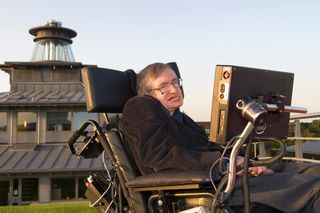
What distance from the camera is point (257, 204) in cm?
208

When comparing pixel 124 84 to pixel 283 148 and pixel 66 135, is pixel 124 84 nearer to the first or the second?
pixel 283 148

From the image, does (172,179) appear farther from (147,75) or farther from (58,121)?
(58,121)

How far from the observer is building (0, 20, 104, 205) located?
18125mm

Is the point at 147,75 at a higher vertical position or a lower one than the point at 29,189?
higher

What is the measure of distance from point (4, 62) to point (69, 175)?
7.99 meters

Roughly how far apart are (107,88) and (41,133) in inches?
693

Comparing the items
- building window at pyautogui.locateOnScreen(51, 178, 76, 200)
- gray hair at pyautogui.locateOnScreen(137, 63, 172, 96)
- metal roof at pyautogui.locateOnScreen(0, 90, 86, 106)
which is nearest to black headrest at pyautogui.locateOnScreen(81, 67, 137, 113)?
gray hair at pyautogui.locateOnScreen(137, 63, 172, 96)

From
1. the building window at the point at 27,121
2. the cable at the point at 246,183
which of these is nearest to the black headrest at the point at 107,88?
the cable at the point at 246,183

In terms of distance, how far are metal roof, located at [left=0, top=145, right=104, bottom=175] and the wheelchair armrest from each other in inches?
597

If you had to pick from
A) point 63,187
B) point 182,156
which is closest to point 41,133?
point 63,187

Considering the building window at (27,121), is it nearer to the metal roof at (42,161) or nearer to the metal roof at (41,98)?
the metal roof at (41,98)

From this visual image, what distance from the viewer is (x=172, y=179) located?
2055mm

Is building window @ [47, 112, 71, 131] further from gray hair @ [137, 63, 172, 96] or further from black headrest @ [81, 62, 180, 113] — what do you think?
gray hair @ [137, 63, 172, 96]

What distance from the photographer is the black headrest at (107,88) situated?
294 centimetres
